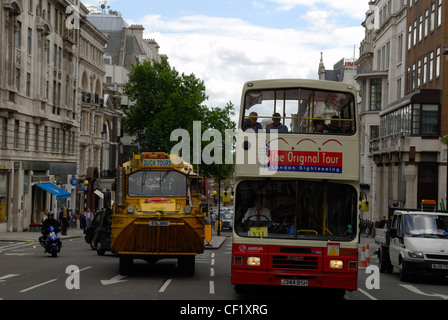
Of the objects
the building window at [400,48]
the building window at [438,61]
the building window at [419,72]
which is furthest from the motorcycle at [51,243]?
the building window at [400,48]

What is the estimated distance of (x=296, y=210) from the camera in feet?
49.6

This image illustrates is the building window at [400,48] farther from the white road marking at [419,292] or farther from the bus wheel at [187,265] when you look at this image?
the bus wheel at [187,265]

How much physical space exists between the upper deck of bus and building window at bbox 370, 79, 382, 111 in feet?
186

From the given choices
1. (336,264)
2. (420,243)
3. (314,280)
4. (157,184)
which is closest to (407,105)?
(420,243)

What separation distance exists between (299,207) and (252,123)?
2.01m

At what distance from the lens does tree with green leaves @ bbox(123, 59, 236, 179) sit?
76.9 metres

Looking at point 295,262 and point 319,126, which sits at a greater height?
point 319,126

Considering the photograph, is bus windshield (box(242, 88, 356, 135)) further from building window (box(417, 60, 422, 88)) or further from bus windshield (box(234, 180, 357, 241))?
building window (box(417, 60, 422, 88))

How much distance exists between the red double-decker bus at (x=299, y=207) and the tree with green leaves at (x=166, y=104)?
2338 inches

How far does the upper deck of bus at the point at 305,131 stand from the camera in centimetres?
1523

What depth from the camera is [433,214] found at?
23375 mm

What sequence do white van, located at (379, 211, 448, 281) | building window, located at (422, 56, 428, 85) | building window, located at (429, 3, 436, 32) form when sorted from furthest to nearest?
building window, located at (422, 56, 428, 85)
building window, located at (429, 3, 436, 32)
white van, located at (379, 211, 448, 281)

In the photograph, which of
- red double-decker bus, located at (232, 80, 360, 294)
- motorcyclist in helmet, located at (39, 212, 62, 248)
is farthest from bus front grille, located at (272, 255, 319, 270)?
motorcyclist in helmet, located at (39, 212, 62, 248)

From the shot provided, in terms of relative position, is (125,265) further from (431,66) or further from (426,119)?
(431,66)
